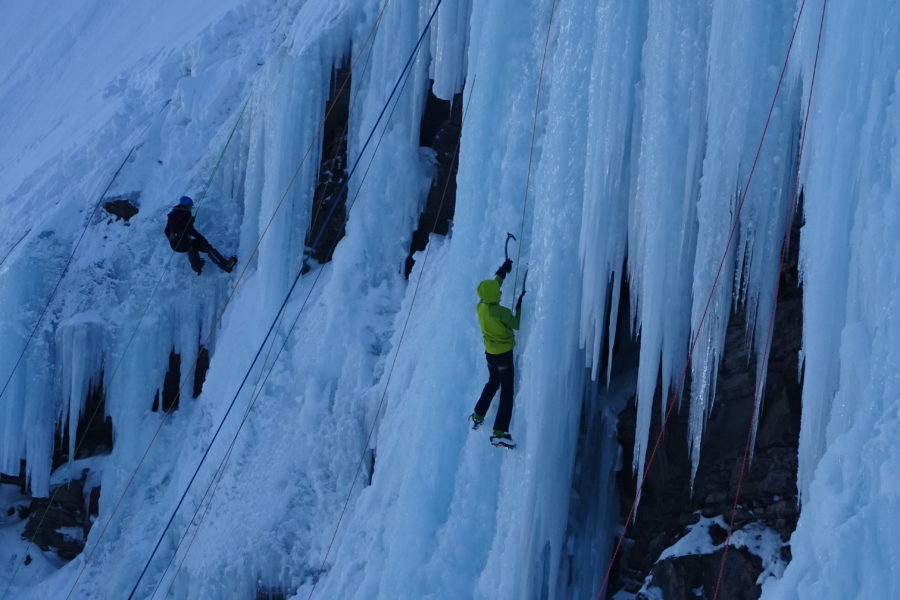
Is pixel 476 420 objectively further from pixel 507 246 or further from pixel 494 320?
pixel 507 246

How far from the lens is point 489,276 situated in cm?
721

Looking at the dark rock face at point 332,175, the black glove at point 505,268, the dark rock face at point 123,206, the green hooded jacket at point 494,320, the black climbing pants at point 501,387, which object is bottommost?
the black climbing pants at point 501,387

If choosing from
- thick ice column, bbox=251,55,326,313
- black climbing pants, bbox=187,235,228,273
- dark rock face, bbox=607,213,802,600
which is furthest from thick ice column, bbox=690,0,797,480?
black climbing pants, bbox=187,235,228,273

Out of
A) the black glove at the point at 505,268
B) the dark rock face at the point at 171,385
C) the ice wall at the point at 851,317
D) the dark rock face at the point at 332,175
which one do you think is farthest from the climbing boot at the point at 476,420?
the dark rock face at the point at 171,385

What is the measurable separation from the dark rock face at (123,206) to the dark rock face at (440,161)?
140 inches

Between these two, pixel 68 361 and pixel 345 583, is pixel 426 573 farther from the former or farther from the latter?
pixel 68 361

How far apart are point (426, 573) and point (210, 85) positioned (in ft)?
22.8

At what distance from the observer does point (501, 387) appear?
6.76m

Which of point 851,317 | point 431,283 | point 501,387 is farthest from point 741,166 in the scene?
point 431,283

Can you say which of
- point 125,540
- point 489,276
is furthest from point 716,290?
point 125,540

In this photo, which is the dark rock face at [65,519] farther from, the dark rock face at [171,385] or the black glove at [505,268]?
the black glove at [505,268]

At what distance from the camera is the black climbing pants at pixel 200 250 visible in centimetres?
1057

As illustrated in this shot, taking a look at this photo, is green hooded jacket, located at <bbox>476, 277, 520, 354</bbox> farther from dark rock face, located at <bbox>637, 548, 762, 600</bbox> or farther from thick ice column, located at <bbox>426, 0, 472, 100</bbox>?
thick ice column, located at <bbox>426, 0, 472, 100</bbox>

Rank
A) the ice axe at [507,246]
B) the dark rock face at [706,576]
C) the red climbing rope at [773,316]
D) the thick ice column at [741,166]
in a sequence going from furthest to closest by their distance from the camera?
the ice axe at [507,246], the dark rock face at [706,576], the thick ice column at [741,166], the red climbing rope at [773,316]
